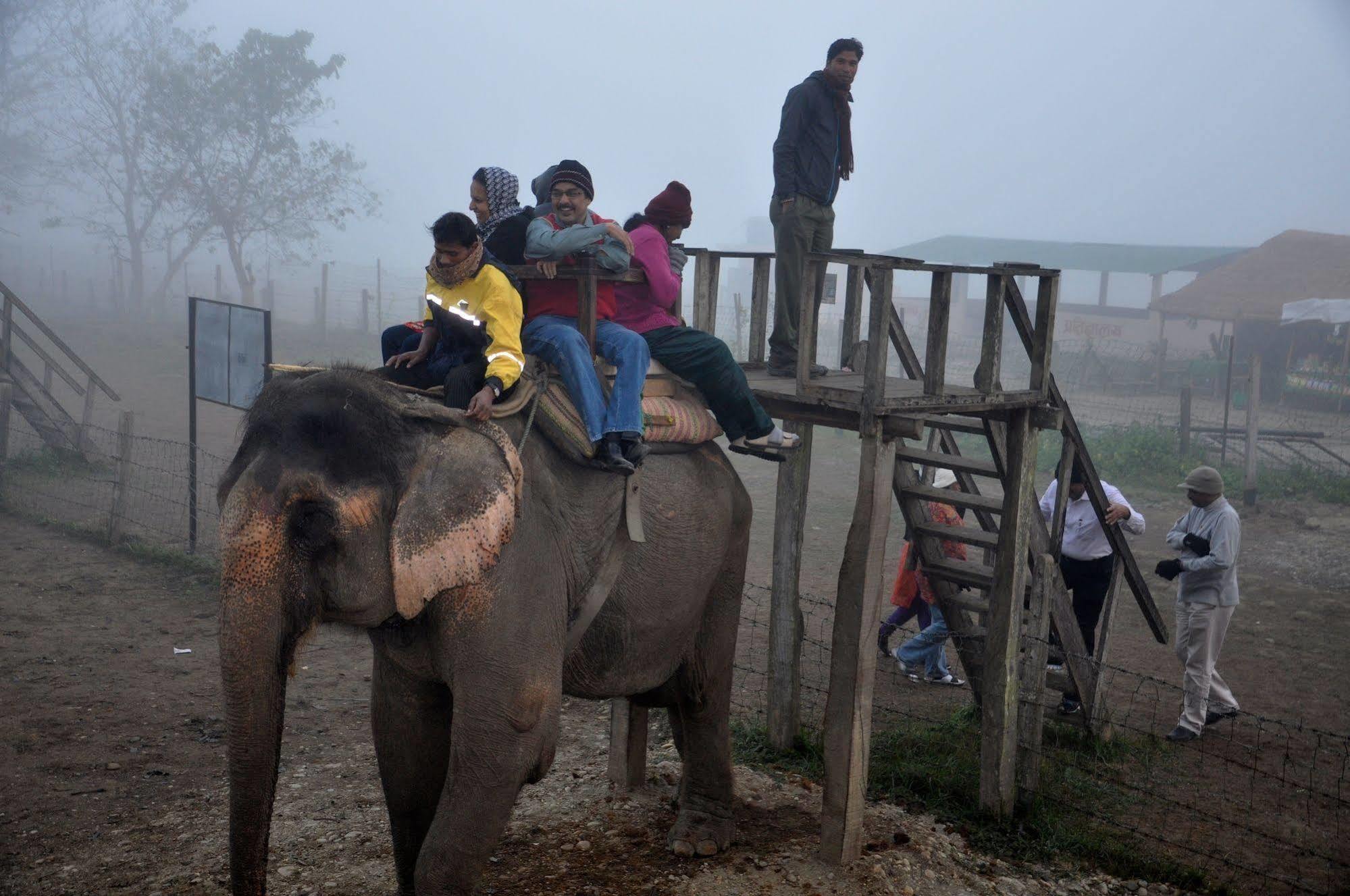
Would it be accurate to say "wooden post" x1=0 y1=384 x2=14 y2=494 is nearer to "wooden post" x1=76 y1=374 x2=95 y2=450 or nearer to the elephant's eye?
"wooden post" x1=76 y1=374 x2=95 y2=450

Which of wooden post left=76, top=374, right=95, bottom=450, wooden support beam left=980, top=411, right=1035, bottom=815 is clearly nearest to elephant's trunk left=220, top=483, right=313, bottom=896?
wooden support beam left=980, top=411, right=1035, bottom=815

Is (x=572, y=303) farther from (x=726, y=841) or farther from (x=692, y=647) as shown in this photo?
(x=726, y=841)

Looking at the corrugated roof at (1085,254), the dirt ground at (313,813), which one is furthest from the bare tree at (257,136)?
the dirt ground at (313,813)

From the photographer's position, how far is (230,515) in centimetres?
315

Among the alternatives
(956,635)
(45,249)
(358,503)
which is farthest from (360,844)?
(45,249)

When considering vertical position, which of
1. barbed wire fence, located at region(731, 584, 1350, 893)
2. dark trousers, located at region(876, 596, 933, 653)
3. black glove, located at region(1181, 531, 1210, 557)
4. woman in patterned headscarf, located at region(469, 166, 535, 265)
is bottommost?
barbed wire fence, located at region(731, 584, 1350, 893)

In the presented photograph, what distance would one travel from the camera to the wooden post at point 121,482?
1126 cm

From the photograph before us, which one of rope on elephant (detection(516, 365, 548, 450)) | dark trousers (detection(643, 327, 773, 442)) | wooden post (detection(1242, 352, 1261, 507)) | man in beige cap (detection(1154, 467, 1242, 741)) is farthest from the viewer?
wooden post (detection(1242, 352, 1261, 507))

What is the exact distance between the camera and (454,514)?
3504mm

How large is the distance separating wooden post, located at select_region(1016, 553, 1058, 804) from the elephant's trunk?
4.54 m

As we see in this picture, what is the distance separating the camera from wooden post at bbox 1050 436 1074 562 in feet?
22.3

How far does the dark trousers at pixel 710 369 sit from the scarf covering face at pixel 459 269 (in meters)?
1.07

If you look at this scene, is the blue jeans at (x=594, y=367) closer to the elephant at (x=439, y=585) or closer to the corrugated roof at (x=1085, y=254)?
the elephant at (x=439, y=585)

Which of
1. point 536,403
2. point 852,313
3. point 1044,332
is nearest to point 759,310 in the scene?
point 852,313
